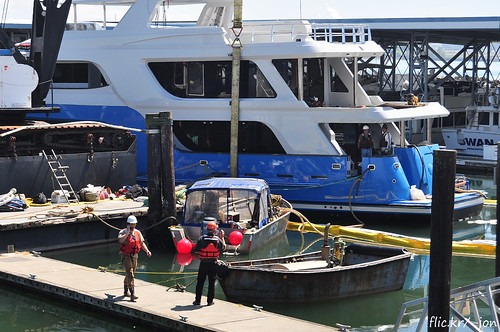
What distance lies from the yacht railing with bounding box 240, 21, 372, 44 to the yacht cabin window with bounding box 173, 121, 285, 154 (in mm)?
2493

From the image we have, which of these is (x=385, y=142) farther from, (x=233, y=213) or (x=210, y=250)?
(x=210, y=250)

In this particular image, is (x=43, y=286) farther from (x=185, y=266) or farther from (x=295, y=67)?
(x=295, y=67)

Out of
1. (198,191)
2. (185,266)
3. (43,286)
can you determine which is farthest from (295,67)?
(43,286)

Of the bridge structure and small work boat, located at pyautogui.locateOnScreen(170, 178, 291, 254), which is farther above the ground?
the bridge structure

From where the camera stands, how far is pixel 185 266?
1864 cm

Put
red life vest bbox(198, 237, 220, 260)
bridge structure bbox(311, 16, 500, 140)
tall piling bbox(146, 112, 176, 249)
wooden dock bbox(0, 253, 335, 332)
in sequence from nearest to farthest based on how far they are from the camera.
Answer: wooden dock bbox(0, 253, 335, 332)
red life vest bbox(198, 237, 220, 260)
tall piling bbox(146, 112, 176, 249)
bridge structure bbox(311, 16, 500, 140)

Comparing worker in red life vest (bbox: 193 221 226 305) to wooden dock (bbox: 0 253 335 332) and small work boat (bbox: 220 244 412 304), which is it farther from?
small work boat (bbox: 220 244 412 304)

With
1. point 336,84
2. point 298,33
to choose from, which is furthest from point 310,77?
point 298,33

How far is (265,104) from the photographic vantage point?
914 inches

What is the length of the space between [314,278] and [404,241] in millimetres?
5318

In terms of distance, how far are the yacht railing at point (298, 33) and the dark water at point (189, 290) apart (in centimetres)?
648

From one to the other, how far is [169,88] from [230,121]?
2.17 metres

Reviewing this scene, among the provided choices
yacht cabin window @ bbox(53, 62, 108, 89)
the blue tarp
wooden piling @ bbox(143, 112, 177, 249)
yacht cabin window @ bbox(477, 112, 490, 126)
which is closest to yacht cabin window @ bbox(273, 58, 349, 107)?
the blue tarp

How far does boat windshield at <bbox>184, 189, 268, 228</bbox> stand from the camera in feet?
62.3
